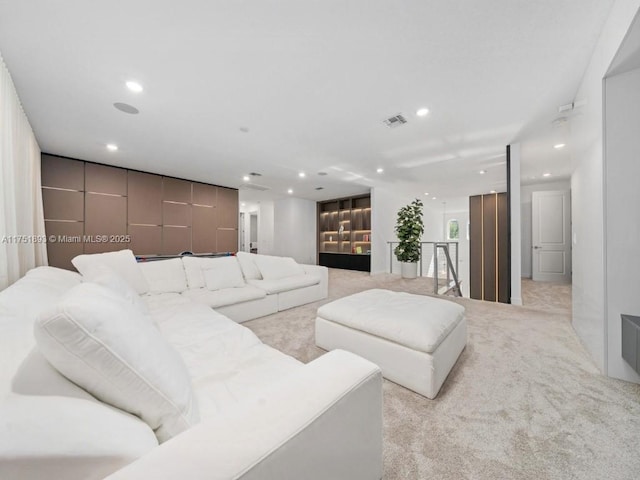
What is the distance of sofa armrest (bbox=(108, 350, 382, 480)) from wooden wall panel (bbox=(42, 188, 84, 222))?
5751mm

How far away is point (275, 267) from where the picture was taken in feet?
12.3

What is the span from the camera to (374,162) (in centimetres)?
465

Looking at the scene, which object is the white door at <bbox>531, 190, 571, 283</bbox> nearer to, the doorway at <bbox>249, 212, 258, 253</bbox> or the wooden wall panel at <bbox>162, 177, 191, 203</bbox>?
the wooden wall panel at <bbox>162, 177, 191, 203</bbox>

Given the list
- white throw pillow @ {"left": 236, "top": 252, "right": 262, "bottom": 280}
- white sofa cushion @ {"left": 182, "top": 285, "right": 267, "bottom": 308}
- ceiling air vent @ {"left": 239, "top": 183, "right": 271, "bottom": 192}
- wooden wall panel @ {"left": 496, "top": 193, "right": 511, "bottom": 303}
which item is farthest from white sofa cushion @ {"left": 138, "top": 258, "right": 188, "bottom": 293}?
wooden wall panel @ {"left": 496, "top": 193, "right": 511, "bottom": 303}

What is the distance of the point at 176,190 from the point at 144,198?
68cm

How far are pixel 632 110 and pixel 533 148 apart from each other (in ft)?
8.80

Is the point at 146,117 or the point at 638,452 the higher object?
the point at 146,117

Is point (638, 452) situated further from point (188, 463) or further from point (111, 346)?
point (111, 346)

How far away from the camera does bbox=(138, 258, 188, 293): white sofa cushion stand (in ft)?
9.17

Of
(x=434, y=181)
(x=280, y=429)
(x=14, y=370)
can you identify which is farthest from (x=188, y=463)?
(x=434, y=181)

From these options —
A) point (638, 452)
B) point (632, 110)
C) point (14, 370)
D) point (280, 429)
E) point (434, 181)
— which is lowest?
point (638, 452)

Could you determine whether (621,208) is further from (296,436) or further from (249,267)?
(249,267)

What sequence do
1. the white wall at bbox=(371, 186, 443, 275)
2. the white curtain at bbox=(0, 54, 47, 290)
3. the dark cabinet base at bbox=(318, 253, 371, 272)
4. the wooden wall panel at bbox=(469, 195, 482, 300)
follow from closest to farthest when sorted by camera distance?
the white curtain at bbox=(0, 54, 47, 290)
the wooden wall panel at bbox=(469, 195, 482, 300)
the white wall at bbox=(371, 186, 443, 275)
the dark cabinet base at bbox=(318, 253, 371, 272)

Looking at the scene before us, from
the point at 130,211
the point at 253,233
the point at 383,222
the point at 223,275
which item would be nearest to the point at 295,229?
the point at 383,222
